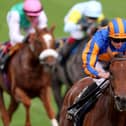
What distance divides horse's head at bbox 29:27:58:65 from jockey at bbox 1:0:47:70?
1.03 ft

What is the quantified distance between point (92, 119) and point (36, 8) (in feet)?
16.0

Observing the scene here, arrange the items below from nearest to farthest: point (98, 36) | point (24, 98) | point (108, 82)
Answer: point (108, 82), point (98, 36), point (24, 98)

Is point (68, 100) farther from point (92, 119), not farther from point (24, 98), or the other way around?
point (24, 98)

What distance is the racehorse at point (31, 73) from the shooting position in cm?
1152

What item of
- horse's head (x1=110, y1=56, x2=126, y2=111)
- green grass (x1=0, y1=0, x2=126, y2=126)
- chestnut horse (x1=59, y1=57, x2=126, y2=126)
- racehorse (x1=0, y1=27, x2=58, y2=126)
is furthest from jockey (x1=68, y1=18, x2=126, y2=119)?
green grass (x1=0, y1=0, x2=126, y2=126)

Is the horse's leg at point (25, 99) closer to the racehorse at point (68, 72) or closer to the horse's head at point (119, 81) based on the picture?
the racehorse at point (68, 72)

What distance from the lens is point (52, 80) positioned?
1262 centimetres

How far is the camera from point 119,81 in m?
6.73

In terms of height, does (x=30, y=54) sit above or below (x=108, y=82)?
below

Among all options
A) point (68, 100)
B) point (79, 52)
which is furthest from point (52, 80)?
point (68, 100)

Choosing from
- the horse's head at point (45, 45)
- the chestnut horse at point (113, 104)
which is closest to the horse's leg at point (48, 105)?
the horse's head at point (45, 45)

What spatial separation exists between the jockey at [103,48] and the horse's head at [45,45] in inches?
128

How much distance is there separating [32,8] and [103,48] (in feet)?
13.5

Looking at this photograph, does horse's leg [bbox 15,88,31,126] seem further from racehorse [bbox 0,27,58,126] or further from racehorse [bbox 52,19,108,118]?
racehorse [bbox 52,19,108,118]
